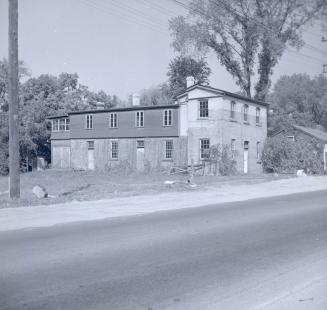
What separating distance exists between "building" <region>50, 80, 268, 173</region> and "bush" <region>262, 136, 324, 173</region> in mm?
1667

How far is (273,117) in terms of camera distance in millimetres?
49000

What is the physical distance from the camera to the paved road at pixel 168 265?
5.15 metres

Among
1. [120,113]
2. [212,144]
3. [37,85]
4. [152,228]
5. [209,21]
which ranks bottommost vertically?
[152,228]

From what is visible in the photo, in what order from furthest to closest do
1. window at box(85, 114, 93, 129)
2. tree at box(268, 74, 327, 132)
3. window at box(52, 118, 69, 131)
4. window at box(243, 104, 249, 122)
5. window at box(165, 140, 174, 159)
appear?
1. tree at box(268, 74, 327, 132)
2. window at box(52, 118, 69, 131)
3. window at box(85, 114, 93, 129)
4. window at box(165, 140, 174, 159)
5. window at box(243, 104, 249, 122)

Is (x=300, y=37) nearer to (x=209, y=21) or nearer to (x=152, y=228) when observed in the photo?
(x=209, y=21)

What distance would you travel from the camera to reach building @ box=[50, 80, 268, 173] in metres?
33.4

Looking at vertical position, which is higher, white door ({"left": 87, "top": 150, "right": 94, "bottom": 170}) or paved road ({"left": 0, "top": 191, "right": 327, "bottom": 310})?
white door ({"left": 87, "top": 150, "right": 94, "bottom": 170})

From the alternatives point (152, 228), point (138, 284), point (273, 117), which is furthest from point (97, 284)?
point (273, 117)

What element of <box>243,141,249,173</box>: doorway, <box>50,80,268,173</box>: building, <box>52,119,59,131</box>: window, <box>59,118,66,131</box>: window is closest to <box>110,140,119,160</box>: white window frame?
<box>50,80,268,173</box>: building

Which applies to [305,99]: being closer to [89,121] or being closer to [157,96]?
[157,96]

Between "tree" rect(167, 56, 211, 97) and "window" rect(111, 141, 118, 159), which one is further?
"tree" rect(167, 56, 211, 97)

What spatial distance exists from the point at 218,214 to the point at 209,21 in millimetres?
35022

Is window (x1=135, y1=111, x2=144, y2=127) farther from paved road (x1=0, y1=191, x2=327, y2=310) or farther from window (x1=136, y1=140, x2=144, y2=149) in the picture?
paved road (x1=0, y1=191, x2=327, y2=310)

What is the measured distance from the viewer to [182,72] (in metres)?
63.7
